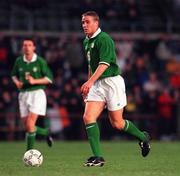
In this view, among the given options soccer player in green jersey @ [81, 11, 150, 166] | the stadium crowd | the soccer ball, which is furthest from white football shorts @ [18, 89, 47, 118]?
the stadium crowd

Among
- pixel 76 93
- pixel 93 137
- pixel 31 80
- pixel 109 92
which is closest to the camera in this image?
pixel 93 137

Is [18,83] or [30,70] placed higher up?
[30,70]

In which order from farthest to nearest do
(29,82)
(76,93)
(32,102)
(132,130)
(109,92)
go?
(76,93) → (32,102) → (29,82) → (132,130) → (109,92)

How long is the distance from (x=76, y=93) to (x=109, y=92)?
10.5 meters

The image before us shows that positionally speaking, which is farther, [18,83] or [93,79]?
[18,83]

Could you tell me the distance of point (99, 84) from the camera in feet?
37.4

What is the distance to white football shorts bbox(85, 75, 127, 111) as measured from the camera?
11.3m

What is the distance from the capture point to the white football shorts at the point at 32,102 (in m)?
15.0

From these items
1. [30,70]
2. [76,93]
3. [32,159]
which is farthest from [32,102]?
[76,93]

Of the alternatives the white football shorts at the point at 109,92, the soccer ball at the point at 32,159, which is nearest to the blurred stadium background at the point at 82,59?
the white football shorts at the point at 109,92

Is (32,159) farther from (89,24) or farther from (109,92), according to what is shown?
(89,24)

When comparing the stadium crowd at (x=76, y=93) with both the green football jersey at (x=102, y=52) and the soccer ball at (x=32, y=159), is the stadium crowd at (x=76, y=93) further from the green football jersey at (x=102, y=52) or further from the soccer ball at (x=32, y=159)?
the soccer ball at (x=32, y=159)

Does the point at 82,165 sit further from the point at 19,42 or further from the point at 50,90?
the point at 19,42

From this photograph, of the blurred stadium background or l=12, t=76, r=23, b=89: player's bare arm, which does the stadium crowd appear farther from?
l=12, t=76, r=23, b=89: player's bare arm
